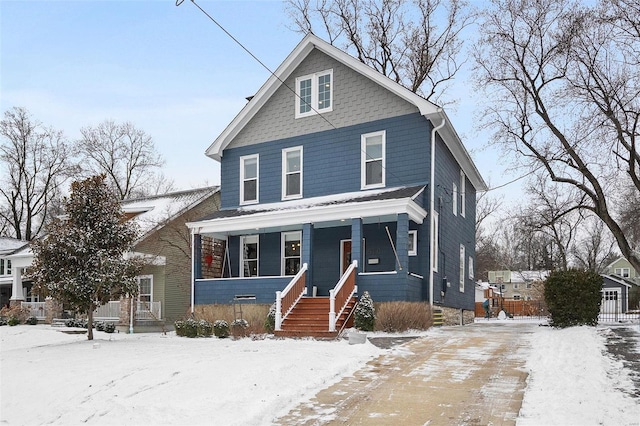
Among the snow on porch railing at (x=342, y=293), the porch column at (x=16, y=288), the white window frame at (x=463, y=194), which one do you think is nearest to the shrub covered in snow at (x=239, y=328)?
the snow on porch railing at (x=342, y=293)

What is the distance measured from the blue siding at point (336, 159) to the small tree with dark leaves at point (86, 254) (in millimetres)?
5595

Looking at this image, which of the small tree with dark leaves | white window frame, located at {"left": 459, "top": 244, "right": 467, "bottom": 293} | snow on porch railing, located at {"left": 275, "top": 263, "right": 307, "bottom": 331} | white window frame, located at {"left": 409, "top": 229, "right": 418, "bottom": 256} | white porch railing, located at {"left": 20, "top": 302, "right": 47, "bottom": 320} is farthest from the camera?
white porch railing, located at {"left": 20, "top": 302, "right": 47, "bottom": 320}

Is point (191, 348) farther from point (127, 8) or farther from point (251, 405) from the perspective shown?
point (127, 8)

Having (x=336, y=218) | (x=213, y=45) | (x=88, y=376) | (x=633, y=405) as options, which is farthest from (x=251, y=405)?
(x=336, y=218)

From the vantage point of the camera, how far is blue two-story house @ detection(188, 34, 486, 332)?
17128 mm

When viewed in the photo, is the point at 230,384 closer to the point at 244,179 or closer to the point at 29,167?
the point at 244,179

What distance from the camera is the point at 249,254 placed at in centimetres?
2108

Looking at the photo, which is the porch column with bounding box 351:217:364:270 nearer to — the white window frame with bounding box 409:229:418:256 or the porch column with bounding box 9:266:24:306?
the white window frame with bounding box 409:229:418:256

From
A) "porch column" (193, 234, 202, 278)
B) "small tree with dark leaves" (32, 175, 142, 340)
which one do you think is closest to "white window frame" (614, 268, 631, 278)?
"porch column" (193, 234, 202, 278)

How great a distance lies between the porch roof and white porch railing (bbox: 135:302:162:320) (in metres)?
6.19

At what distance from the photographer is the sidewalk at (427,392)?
6891 millimetres

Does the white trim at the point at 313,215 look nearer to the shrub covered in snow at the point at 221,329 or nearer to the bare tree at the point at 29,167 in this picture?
the shrub covered in snow at the point at 221,329

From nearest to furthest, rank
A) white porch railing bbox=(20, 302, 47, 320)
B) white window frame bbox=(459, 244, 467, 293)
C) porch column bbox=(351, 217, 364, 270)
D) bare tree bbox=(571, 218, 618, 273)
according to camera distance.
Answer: porch column bbox=(351, 217, 364, 270), white window frame bbox=(459, 244, 467, 293), white porch railing bbox=(20, 302, 47, 320), bare tree bbox=(571, 218, 618, 273)

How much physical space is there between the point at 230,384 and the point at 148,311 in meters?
17.1
